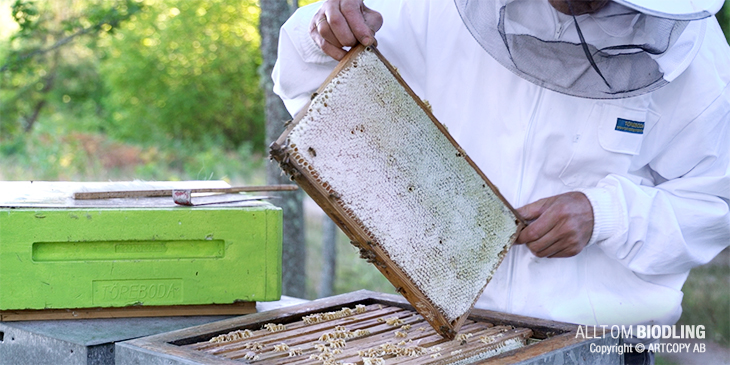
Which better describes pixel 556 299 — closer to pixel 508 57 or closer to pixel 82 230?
pixel 508 57

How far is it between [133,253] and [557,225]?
108cm

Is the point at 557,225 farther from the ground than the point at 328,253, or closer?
farther from the ground

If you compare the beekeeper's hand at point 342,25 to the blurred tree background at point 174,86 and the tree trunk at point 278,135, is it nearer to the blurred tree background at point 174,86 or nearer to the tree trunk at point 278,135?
the tree trunk at point 278,135

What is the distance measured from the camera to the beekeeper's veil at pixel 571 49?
5.22ft

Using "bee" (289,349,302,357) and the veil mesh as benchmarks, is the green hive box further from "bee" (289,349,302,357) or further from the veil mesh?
the veil mesh

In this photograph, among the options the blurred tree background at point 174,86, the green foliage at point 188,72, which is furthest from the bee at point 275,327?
the green foliage at point 188,72

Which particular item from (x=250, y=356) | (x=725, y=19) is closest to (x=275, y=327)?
(x=250, y=356)

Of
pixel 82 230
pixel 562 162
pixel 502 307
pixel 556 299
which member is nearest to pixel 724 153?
pixel 562 162

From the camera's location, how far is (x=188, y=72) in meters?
14.1

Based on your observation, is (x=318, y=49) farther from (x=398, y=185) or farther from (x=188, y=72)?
(x=188, y=72)

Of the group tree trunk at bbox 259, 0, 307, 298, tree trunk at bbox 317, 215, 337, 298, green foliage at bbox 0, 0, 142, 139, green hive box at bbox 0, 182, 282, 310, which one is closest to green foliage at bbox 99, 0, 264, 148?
green foliage at bbox 0, 0, 142, 139

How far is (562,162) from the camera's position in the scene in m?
1.86

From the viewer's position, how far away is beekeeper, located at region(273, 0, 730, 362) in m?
1.77

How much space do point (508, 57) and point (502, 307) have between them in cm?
70
